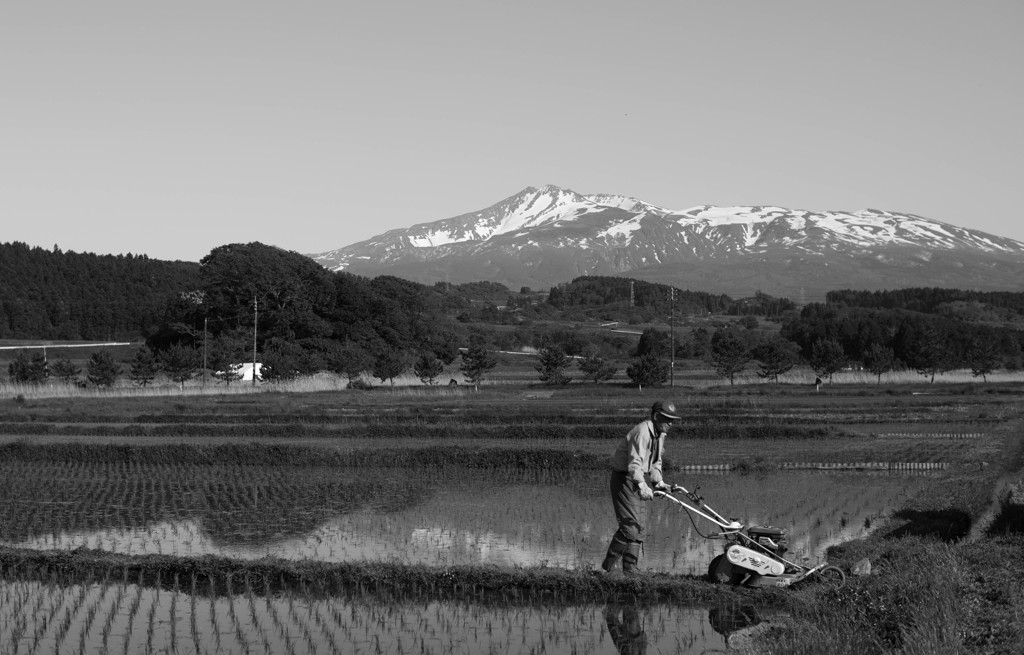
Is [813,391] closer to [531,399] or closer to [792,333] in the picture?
[531,399]

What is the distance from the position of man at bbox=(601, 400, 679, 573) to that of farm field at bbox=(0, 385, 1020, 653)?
A: 15.1 inches

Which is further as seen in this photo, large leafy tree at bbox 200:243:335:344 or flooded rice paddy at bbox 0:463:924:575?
large leafy tree at bbox 200:243:335:344

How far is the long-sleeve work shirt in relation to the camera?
11.1m

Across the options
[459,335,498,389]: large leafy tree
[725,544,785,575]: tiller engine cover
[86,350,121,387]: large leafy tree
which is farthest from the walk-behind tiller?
[86,350,121,387]: large leafy tree

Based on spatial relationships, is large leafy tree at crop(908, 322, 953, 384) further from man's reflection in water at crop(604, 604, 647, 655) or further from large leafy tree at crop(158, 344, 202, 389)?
man's reflection in water at crop(604, 604, 647, 655)

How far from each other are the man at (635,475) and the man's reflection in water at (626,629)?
0.86 metres

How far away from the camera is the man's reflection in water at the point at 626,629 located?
9.41m

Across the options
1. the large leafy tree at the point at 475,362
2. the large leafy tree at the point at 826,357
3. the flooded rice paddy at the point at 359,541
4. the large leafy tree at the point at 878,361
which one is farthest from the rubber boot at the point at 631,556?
the large leafy tree at the point at 878,361

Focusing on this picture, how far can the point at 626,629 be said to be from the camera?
992 cm

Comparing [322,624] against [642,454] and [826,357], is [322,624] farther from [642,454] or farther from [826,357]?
[826,357]

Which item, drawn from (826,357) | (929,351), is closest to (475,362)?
(826,357)

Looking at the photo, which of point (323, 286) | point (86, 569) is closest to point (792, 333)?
point (323, 286)

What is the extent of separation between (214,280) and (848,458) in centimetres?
5217

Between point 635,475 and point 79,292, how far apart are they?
378 ft
